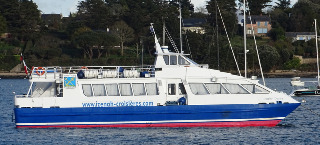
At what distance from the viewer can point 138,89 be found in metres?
35.0

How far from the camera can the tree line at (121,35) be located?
9625 centimetres

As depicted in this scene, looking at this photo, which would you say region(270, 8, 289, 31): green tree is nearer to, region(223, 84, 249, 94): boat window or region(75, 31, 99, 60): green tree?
region(75, 31, 99, 60): green tree

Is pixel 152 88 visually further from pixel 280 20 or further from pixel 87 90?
pixel 280 20

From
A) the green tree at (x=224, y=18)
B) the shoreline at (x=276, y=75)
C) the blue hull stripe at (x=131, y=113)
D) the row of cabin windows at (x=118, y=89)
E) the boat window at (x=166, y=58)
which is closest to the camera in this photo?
the blue hull stripe at (x=131, y=113)

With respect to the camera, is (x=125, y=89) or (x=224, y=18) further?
(x=224, y=18)

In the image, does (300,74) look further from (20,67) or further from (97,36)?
(20,67)

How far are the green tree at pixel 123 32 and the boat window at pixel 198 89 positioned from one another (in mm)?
66939

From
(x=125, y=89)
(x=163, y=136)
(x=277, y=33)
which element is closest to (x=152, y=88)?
(x=125, y=89)

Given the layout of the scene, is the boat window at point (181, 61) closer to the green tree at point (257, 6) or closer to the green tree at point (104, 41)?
the green tree at point (104, 41)

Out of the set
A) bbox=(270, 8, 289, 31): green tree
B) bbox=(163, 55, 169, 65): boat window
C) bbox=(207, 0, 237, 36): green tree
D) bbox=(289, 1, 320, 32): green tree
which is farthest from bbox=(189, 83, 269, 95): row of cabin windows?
bbox=(270, 8, 289, 31): green tree

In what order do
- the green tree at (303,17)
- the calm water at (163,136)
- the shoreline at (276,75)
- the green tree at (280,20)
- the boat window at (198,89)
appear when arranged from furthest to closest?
the green tree at (280,20) < the green tree at (303,17) < the shoreline at (276,75) < the boat window at (198,89) < the calm water at (163,136)

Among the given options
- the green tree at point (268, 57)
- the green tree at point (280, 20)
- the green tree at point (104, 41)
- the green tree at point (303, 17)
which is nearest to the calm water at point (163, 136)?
the green tree at point (268, 57)

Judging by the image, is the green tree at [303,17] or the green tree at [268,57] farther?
the green tree at [303,17]

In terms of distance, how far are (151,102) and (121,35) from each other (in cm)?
7082
